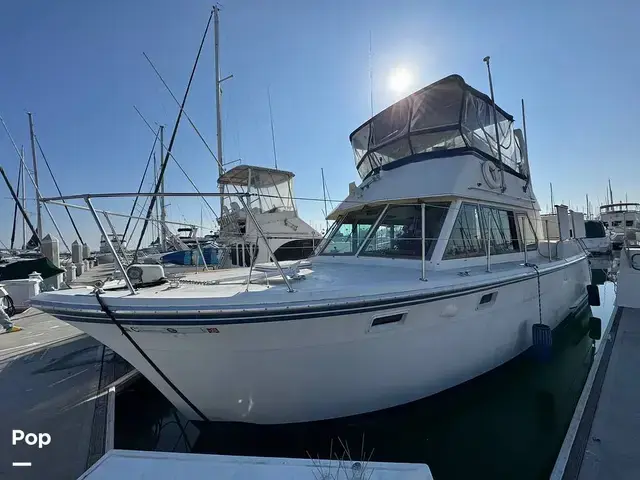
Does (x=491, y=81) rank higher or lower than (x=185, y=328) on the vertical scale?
higher

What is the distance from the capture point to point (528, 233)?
7.08 metres

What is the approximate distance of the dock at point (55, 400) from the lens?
128 inches

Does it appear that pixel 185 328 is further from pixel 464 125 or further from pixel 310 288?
pixel 464 125

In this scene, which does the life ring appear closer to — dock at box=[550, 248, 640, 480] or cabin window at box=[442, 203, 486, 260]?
cabin window at box=[442, 203, 486, 260]

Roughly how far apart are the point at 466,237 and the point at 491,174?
4.31 feet

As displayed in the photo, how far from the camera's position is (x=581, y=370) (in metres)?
6.29

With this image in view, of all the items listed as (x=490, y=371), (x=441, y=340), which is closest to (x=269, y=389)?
(x=441, y=340)

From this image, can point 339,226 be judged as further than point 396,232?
Yes

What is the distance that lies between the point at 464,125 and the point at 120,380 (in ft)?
20.6

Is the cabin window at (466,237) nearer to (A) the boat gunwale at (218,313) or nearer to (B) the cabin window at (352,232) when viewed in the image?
(B) the cabin window at (352,232)

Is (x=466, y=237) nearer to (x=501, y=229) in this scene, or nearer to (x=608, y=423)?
(x=501, y=229)

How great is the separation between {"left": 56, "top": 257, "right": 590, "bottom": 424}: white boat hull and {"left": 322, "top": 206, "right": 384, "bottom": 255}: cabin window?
1880mm

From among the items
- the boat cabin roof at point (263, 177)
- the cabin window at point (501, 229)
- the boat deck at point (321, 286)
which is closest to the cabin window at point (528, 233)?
the cabin window at point (501, 229)

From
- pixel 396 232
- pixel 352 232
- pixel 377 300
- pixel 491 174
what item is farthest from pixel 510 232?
pixel 377 300
